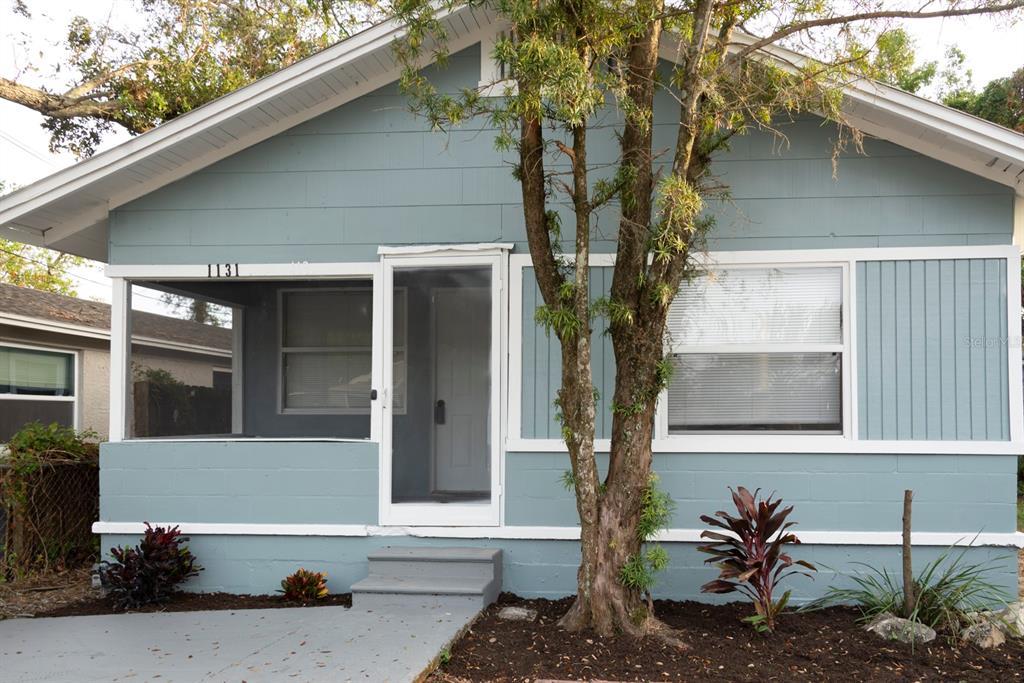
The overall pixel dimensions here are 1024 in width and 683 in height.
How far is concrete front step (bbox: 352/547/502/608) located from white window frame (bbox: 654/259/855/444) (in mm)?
1578

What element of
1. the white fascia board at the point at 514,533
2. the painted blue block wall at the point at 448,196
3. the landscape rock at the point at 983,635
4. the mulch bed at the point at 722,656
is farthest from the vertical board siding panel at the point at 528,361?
the landscape rock at the point at 983,635

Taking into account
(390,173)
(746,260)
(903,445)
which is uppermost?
(390,173)

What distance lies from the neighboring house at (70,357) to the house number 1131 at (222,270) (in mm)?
1499

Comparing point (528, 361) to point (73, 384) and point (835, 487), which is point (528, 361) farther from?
point (73, 384)

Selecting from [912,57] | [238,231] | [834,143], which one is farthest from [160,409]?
[912,57]

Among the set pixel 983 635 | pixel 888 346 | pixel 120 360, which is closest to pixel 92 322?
pixel 120 360

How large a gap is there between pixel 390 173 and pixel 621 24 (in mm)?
2280

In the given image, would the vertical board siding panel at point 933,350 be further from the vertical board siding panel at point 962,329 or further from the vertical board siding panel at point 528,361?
the vertical board siding panel at point 528,361

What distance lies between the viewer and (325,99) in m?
6.95

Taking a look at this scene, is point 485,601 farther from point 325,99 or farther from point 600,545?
point 325,99

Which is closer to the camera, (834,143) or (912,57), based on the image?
(912,57)

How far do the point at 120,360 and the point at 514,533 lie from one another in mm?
3393

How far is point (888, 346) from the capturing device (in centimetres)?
657

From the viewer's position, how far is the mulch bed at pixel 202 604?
654 centimetres
